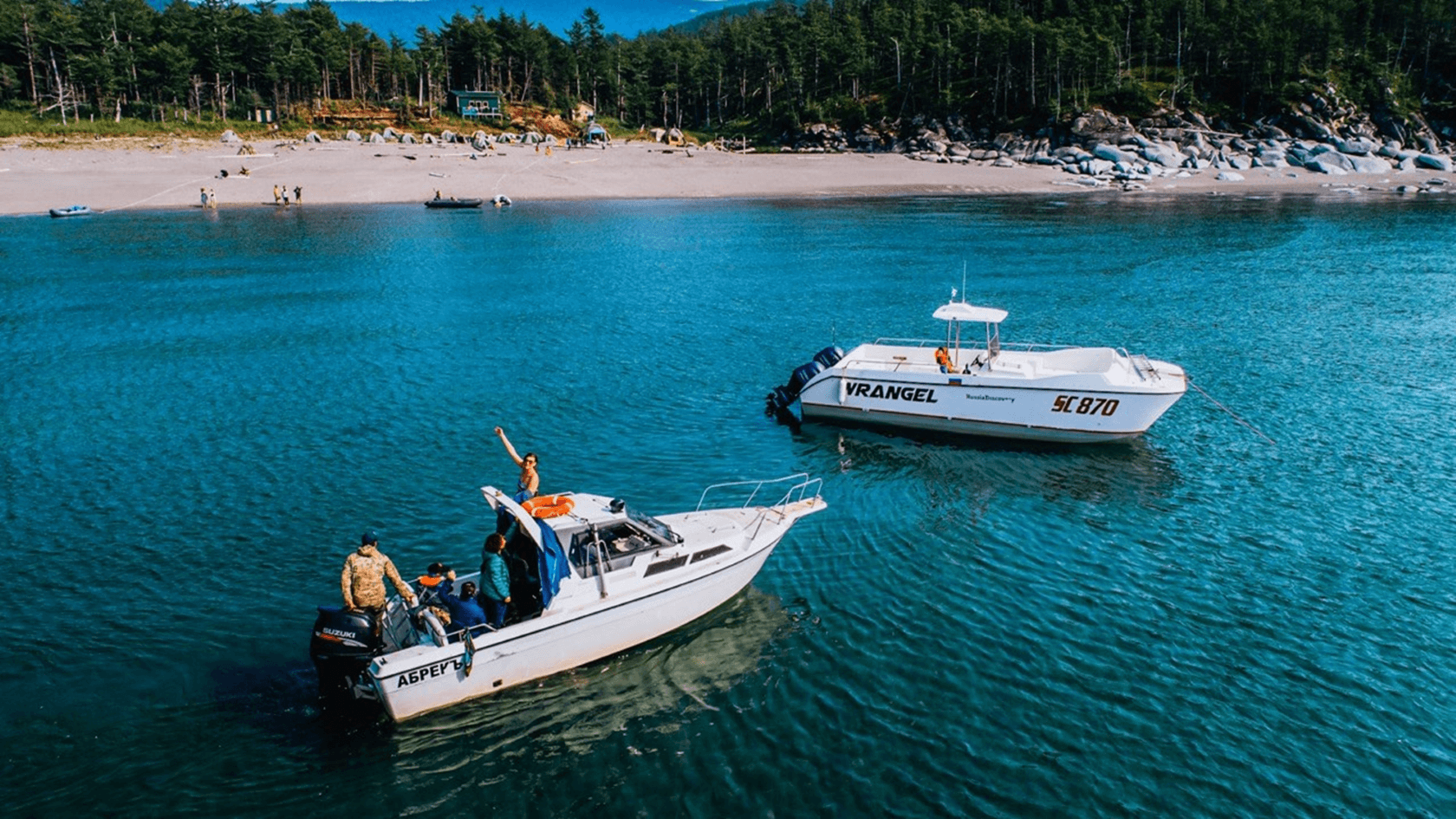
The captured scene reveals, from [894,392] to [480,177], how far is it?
92.3 meters

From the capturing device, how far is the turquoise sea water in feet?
48.8

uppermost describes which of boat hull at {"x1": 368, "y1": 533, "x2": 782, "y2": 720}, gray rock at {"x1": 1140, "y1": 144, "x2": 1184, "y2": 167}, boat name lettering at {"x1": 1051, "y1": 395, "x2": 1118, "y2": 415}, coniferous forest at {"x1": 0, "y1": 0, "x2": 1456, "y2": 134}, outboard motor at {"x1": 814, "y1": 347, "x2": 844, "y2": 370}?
coniferous forest at {"x1": 0, "y1": 0, "x2": 1456, "y2": 134}

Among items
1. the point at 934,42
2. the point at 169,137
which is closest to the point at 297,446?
the point at 169,137

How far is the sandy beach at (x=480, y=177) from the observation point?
9625 cm

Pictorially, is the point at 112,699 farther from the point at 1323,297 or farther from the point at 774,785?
the point at 1323,297

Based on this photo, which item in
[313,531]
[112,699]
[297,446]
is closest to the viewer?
[112,699]

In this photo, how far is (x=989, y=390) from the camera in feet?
96.3

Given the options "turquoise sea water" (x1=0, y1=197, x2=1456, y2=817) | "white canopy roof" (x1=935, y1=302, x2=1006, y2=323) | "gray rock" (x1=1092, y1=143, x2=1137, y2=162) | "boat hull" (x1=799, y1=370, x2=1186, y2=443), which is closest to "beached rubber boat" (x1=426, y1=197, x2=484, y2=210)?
"turquoise sea water" (x1=0, y1=197, x2=1456, y2=817)

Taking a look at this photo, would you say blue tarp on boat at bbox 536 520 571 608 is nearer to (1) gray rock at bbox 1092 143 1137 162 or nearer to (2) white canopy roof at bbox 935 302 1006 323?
(2) white canopy roof at bbox 935 302 1006 323

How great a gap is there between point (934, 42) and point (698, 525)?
13863 centimetres

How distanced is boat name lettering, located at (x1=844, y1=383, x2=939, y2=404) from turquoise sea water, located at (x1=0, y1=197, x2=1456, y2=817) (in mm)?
1462

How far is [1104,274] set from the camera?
188 ft

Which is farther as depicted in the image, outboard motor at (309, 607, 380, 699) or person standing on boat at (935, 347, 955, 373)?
person standing on boat at (935, 347, 955, 373)

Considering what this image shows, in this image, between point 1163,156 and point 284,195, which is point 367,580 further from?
point 1163,156
